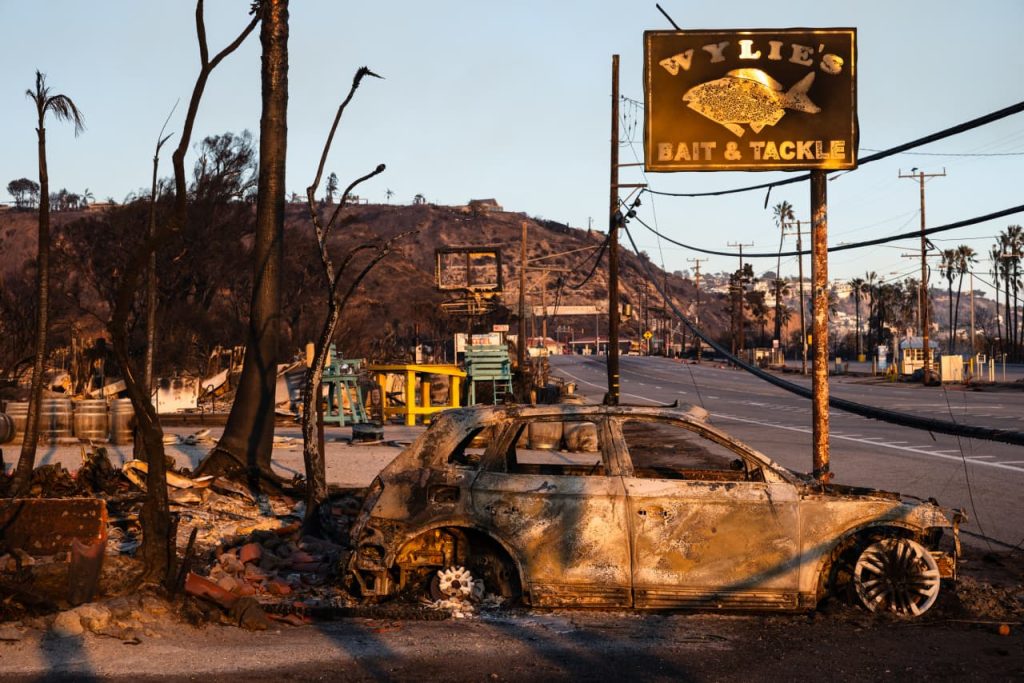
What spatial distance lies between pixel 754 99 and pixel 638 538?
705cm

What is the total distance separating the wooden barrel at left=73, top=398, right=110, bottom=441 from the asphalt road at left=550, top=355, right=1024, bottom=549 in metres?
13.5

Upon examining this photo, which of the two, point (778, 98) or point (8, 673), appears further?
point (778, 98)

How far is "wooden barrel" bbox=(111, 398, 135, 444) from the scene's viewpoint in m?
22.0

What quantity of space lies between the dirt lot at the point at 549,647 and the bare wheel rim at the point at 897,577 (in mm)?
145

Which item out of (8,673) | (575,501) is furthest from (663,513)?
(8,673)

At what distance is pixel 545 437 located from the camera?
21688mm

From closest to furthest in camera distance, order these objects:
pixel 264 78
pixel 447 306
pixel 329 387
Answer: pixel 264 78
pixel 329 387
pixel 447 306

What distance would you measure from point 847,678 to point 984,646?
1.39 meters

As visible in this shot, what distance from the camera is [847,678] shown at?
6.50 m

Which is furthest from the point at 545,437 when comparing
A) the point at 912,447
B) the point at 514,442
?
the point at 514,442

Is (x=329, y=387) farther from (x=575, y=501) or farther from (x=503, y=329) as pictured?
(x=575, y=501)

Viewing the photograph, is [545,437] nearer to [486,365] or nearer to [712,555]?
[486,365]

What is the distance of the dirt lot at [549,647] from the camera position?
21.6 feet

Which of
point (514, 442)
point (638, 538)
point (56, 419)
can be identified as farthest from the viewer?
point (56, 419)
